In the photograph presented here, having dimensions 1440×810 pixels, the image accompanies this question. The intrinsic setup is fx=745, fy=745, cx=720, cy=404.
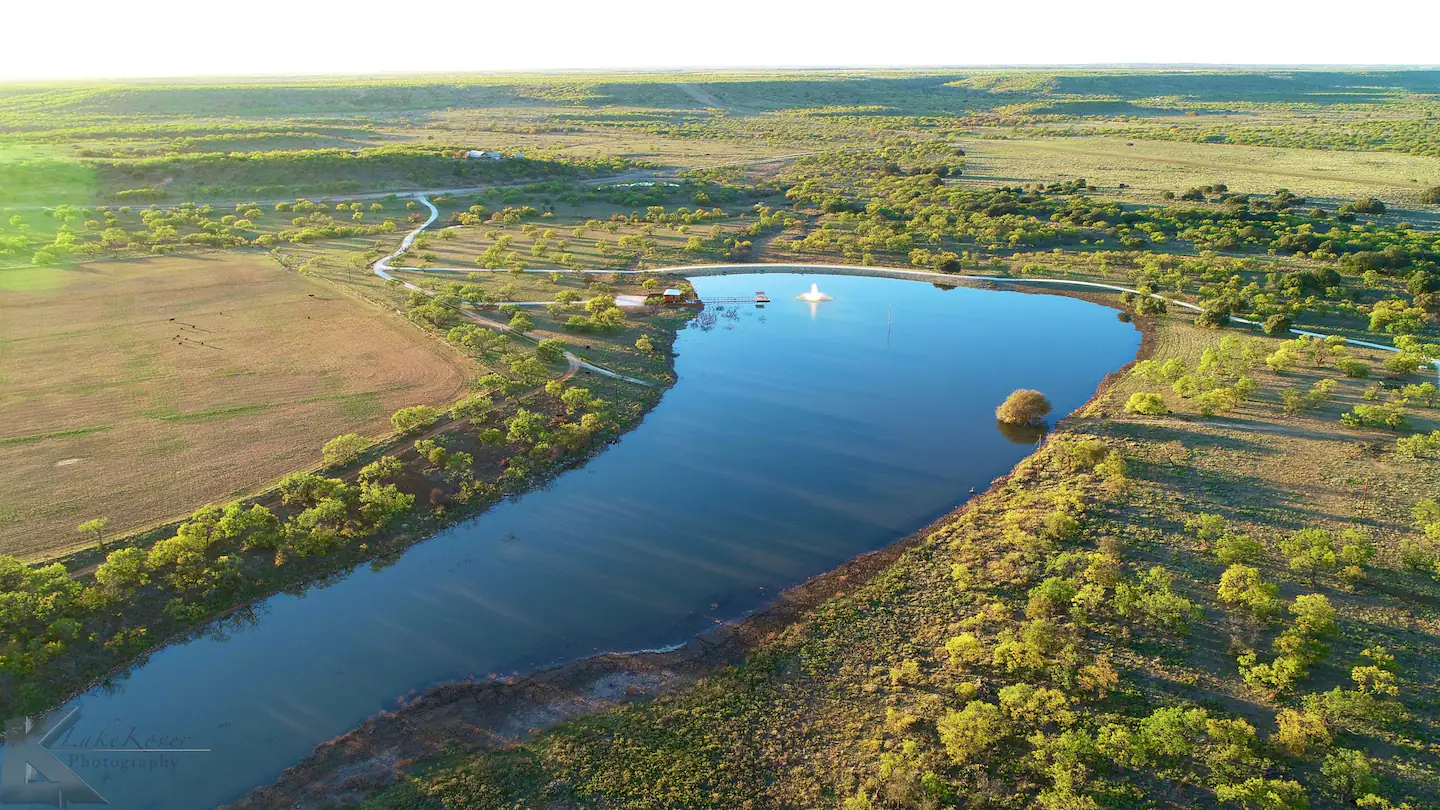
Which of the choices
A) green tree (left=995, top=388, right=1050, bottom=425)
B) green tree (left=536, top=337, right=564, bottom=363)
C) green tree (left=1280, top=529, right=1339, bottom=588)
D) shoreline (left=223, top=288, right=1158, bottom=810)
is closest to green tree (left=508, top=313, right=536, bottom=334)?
green tree (left=536, top=337, right=564, bottom=363)

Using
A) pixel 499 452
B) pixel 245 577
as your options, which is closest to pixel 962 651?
pixel 499 452

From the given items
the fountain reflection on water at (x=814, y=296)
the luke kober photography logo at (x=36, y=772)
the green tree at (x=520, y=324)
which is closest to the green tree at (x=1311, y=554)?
the luke kober photography logo at (x=36, y=772)

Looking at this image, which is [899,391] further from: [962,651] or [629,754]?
[629,754]

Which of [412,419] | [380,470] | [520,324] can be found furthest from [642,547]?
[520,324]

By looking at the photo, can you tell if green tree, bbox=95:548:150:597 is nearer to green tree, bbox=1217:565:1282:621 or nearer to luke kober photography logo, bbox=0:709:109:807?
luke kober photography logo, bbox=0:709:109:807

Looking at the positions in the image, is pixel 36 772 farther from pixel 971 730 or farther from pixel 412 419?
pixel 971 730
